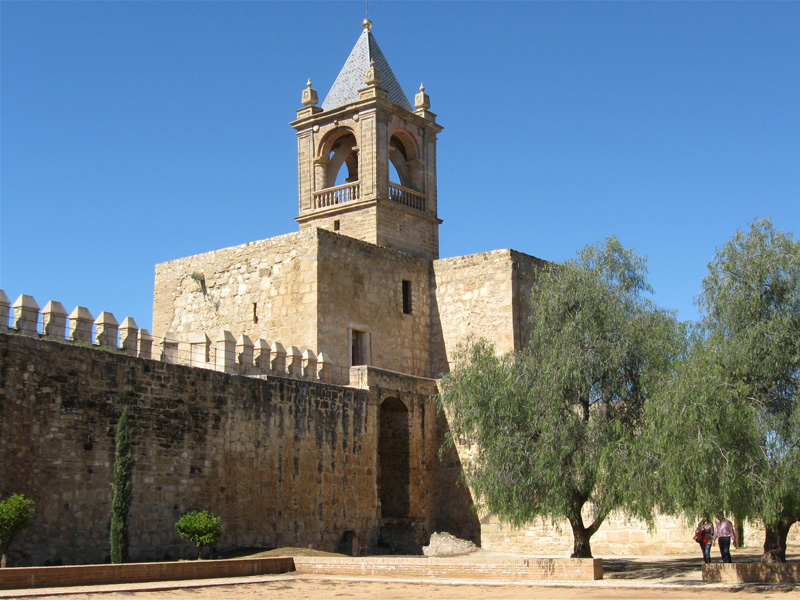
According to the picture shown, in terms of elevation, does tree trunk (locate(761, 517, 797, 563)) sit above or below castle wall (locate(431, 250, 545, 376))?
below

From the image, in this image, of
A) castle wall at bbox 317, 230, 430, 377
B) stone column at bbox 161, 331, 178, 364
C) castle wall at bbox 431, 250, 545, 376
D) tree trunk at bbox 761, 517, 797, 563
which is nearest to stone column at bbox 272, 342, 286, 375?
castle wall at bbox 317, 230, 430, 377

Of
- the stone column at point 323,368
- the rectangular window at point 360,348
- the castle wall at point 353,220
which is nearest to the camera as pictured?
the stone column at point 323,368

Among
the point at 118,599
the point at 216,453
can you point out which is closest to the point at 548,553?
the point at 216,453

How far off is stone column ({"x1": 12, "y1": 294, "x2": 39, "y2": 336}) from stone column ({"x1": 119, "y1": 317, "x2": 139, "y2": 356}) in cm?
206

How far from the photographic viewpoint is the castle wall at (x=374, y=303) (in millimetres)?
24844

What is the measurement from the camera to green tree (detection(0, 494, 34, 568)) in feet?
49.4

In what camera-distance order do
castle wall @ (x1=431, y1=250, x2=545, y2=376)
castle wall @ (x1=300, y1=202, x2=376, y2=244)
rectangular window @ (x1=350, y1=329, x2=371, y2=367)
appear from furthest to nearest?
castle wall @ (x1=300, y1=202, x2=376, y2=244) → castle wall @ (x1=431, y1=250, x2=545, y2=376) → rectangular window @ (x1=350, y1=329, x2=371, y2=367)

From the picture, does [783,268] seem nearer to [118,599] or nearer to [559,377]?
[559,377]

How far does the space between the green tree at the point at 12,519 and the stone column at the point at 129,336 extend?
437cm

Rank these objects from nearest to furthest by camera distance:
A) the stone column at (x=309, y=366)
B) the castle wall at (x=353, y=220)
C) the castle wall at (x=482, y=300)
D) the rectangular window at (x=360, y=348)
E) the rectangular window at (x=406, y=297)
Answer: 1. the stone column at (x=309, y=366)
2. the rectangular window at (x=360, y=348)
3. the castle wall at (x=482, y=300)
4. the rectangular window at (x=406, y=297)
5. the castle wall at (x=353, y=220)

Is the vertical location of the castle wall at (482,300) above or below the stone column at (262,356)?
above

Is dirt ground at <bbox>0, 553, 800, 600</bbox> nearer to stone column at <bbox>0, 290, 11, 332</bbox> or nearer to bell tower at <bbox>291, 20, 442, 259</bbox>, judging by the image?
stone column at <bbox>0, 290, 11, 332</bbox>

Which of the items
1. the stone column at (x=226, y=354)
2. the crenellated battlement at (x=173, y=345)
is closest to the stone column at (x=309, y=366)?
the crenellated battlement at (x=173, y=345)

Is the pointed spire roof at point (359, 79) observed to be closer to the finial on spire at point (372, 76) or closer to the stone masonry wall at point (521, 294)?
the finial on spire at point (372, 76)
